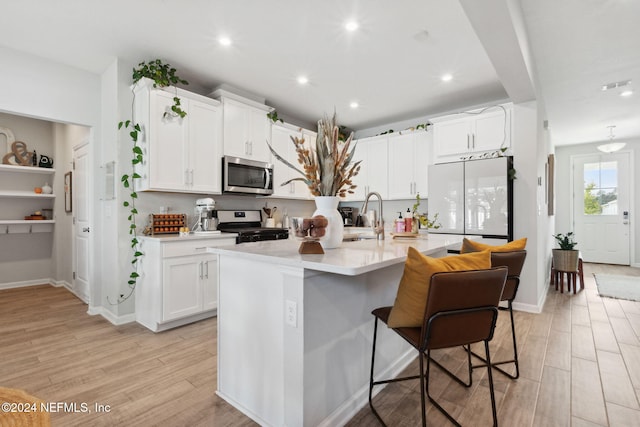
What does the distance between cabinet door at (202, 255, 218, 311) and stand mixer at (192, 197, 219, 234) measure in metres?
0.35

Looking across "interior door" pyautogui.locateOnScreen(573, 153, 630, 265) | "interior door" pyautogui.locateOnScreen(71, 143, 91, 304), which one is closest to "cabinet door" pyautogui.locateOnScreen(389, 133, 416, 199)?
"interior door" pyautogui.locateOnScreen(71, 143, 91, 304)

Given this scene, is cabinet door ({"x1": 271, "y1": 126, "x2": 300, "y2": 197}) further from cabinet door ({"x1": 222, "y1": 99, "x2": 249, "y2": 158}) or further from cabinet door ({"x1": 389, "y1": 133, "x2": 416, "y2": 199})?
cabinet door ({"x1": 389, "y1": 133, "x2": 416, "y2": 199})

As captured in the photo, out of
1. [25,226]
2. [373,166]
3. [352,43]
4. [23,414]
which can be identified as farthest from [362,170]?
[25,226]

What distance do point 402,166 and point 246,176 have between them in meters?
2.42

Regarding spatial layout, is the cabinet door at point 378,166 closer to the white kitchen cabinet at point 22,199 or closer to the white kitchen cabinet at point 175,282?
the white kitchen cabinet at point 175,282

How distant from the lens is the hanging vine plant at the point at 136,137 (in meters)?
3.17

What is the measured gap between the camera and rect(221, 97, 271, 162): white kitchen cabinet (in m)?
3.80

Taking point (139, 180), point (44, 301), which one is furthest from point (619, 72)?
point (44, 301)

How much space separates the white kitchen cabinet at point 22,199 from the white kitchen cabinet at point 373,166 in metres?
4.90

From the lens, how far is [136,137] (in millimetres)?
3273

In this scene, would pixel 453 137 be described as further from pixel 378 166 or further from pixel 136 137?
pixel 136 137

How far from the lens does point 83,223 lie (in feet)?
13.6

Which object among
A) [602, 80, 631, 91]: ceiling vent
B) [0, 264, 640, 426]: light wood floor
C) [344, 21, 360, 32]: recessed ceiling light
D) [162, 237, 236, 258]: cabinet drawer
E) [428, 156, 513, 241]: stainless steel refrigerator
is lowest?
[0, 264, 640, 426]: light wood floor

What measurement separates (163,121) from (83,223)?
2090 millimetres
